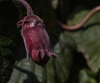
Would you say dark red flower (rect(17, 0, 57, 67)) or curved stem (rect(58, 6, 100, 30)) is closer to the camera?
dark red flower (rect(17, 0, 57, 67))

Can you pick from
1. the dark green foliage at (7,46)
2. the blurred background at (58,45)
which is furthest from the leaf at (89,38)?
the dark green foliage at (7,46)

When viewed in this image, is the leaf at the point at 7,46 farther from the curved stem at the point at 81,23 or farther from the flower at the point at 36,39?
the curved stem at the point at 81,23

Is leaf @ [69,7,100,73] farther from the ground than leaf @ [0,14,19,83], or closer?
closer

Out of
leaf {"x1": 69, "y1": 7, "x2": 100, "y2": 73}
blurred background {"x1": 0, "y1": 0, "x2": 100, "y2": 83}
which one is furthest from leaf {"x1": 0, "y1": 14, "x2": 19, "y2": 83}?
leaf {"x1": 69, "y1": 7, "x2": 100, "y2": 73}

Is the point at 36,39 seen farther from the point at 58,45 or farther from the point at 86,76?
the point at 86,76

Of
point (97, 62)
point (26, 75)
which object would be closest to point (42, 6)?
point (26, 75)

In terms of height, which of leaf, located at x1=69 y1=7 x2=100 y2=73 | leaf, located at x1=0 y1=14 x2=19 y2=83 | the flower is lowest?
leaf, located at x1=69 y1=7 x2=100 y2=73

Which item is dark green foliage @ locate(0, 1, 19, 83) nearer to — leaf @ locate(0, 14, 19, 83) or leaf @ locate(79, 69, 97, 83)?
leaf @ locate(0, 14, 19, 83)
